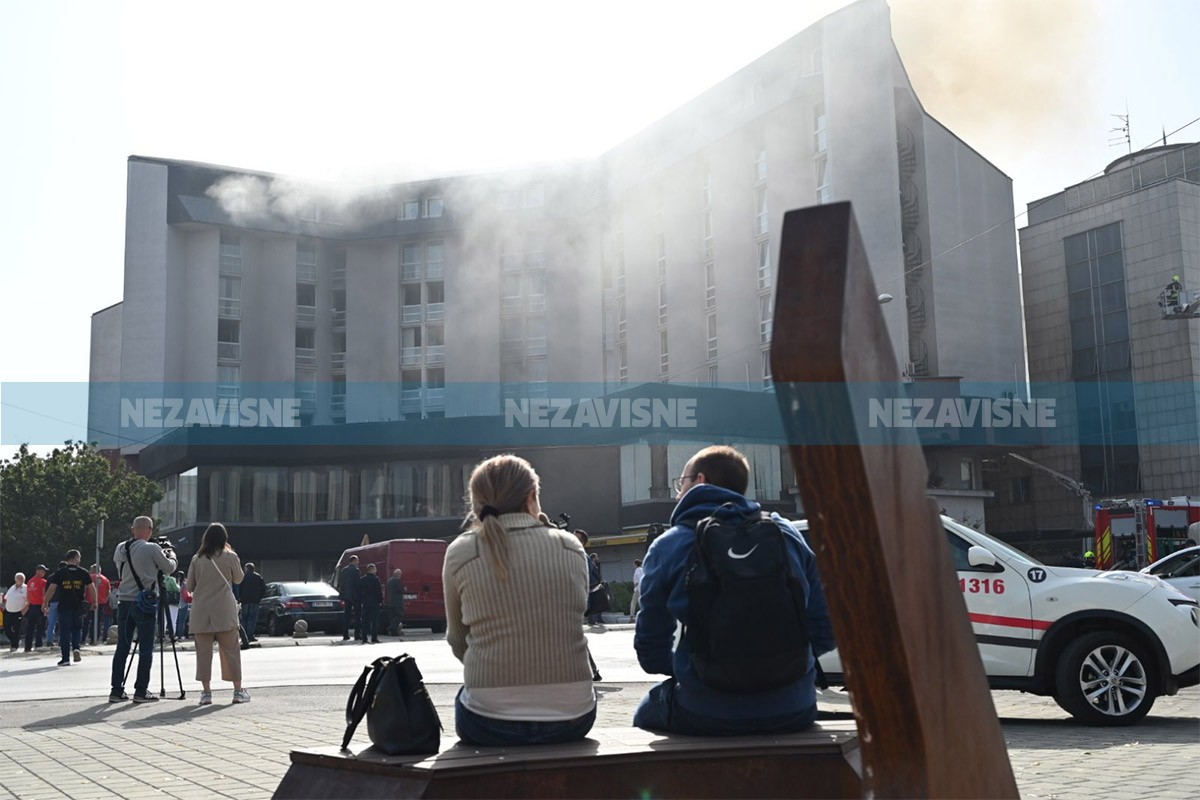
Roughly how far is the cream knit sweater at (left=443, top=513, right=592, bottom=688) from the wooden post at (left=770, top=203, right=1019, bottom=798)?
1.74 metres

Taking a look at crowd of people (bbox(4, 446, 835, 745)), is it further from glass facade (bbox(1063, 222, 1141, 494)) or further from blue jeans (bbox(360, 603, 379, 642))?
glass facade (bbox(1063, 222, 1141, 494))

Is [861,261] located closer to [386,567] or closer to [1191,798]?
[1191,798]

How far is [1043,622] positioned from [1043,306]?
68337 mm

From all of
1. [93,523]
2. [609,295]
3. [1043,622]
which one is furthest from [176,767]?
[609,295]

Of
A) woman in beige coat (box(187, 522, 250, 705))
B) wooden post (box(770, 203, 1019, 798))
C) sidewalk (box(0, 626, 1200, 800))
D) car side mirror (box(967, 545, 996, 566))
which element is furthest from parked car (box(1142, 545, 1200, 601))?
wooden post (box(770, 203, 1019, 798))

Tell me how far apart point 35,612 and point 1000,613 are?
23457 millimetres

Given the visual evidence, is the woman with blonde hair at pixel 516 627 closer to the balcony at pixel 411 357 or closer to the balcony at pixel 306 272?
the balcony at pixel 411 357

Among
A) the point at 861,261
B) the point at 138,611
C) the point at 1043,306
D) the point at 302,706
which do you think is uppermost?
the point at 1043,306

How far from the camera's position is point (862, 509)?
2.33 metres

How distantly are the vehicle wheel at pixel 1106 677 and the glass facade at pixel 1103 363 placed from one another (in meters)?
62.2

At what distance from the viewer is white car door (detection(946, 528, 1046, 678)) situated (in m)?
10.4

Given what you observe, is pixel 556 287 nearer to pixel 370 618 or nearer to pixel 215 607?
pixel 370 618

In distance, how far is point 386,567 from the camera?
1404 inches

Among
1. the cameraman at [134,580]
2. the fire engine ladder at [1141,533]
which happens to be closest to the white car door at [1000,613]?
the cameraman at [134,580]
